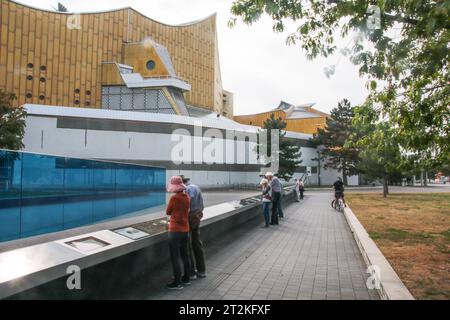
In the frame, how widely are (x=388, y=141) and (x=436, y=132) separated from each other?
112cm

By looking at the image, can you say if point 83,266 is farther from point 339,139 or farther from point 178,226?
point 339,139

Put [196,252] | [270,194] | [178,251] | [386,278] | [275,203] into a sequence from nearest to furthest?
[386,278], [178,251], [196,252], [270,194], [275,203]

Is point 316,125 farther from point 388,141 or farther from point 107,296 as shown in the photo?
point 107,296

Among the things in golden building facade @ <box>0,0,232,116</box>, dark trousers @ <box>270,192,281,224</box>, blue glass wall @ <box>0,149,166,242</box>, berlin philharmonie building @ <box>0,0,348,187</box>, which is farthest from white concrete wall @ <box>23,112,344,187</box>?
dark trousers @ <box>270,192,281,224</box>

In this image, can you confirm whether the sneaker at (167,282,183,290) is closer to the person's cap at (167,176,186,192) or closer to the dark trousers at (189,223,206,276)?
the dark trousers at (189,223,206,276)

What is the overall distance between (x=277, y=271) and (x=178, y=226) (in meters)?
2.16

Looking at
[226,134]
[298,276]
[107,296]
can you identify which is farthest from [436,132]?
[226,134]

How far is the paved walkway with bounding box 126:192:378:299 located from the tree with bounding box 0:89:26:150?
24.7 meters

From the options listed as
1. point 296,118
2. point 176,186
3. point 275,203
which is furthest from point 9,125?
point 296,118

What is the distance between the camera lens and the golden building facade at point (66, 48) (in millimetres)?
54062

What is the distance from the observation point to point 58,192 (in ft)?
38.0

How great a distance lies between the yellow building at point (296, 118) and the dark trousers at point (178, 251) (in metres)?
76.7

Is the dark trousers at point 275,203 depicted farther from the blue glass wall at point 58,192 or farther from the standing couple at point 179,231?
the standing couple at point 179,231

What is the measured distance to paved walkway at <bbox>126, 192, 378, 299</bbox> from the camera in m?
5.86
